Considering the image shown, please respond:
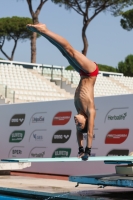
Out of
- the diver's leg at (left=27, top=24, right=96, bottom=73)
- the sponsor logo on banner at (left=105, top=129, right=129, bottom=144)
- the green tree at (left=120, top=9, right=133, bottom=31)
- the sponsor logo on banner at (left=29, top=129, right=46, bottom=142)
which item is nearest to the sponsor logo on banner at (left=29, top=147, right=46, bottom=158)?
the sponsor logo on banner at (left=29, top=129, right=46, bottom=142)

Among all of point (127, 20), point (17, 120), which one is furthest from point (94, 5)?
point (17, 120)

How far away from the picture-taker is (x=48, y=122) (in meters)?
12.9

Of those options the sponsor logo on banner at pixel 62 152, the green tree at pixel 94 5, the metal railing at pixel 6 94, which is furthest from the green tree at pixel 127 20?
the sponsor logo on banner at pixel 62 152

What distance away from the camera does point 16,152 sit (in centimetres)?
1373

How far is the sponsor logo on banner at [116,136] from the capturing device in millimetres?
10766

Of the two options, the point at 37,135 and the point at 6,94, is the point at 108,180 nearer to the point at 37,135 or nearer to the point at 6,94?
the point at 37,135

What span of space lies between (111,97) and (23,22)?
1631 inches

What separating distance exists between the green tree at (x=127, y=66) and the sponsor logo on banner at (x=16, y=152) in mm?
38012

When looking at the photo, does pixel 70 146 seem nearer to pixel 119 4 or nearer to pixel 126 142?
pixel 126 142

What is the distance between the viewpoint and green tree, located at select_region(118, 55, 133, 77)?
50.9 metres

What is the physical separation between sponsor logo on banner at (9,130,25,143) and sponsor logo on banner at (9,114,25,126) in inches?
9.2

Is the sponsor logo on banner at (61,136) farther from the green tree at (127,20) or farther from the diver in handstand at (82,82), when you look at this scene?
the green tree at (127,20)

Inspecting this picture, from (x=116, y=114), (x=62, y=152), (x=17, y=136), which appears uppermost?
(x=116, y=114)

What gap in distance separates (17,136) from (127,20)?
106 feet
